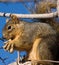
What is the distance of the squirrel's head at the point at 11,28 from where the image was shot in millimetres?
2830

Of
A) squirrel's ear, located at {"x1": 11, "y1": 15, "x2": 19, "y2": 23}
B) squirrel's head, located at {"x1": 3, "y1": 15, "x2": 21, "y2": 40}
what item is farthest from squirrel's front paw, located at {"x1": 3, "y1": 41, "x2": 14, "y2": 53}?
squirrel's ear, located at {"x1": 11, "y1": 15, "x2": 19, "y2": 23}

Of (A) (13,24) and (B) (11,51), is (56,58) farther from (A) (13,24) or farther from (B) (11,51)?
(A) (13,24)

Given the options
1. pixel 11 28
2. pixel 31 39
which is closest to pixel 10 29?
pixel 11 28

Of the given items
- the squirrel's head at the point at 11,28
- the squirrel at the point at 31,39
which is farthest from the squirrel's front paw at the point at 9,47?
the squirrel's head at the point at 11,28

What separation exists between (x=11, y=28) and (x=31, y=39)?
0.33 m

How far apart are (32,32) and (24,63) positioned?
0.51 metres

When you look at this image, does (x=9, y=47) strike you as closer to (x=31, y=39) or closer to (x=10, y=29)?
(x=31, y=39)

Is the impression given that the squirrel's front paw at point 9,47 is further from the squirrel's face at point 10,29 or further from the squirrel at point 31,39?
the squirrel's face at point 10,29

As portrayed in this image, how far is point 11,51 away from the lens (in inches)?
101

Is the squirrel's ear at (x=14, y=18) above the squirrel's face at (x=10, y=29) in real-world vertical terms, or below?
above

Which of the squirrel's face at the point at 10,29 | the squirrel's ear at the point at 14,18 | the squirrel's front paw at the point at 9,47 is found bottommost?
the squirrel's front paw at the point at 9,47

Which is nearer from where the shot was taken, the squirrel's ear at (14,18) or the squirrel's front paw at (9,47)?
the squirrel's front paw at (9,47)

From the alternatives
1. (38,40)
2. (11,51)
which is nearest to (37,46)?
(38,40)

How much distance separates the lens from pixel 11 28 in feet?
9.68
